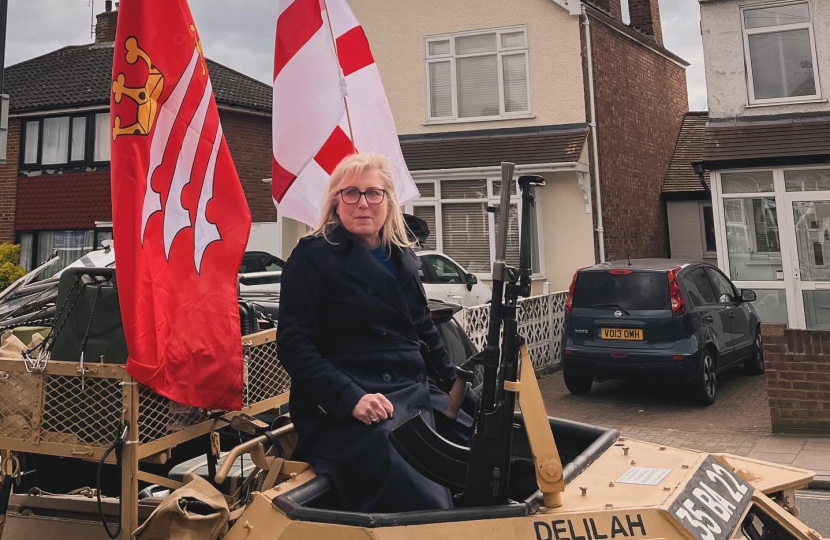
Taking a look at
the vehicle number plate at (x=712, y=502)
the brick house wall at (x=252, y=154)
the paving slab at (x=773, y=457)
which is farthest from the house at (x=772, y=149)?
the brick house wall at (x=252, y=154)

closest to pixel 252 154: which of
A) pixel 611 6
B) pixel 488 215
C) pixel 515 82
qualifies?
pixel 515 82

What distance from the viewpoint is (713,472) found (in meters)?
2.53

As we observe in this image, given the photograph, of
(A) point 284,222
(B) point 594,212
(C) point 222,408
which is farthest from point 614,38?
(C) point 222,408

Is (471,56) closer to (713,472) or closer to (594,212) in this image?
(594,212)

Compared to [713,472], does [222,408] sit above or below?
above

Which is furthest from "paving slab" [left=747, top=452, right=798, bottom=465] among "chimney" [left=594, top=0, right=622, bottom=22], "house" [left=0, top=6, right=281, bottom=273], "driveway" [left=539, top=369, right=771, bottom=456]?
"house" [left=0, top=6, right=281, bottom=273]

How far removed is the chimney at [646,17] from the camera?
68.1 ft

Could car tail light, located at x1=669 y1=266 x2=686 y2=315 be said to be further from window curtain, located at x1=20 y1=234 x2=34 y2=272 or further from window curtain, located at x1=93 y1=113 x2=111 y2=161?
window curtain, located at x1=20 y1=234 x2=34 y2=272

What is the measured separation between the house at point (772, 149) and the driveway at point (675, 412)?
206 centimetres

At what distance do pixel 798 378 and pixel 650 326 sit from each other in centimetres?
190

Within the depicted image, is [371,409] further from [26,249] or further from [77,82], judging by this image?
[77,82]

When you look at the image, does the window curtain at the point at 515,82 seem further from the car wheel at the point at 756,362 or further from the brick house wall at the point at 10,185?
the brick house wall at the point at 10,185

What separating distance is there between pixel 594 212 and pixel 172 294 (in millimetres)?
13864

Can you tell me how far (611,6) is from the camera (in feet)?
63.5
